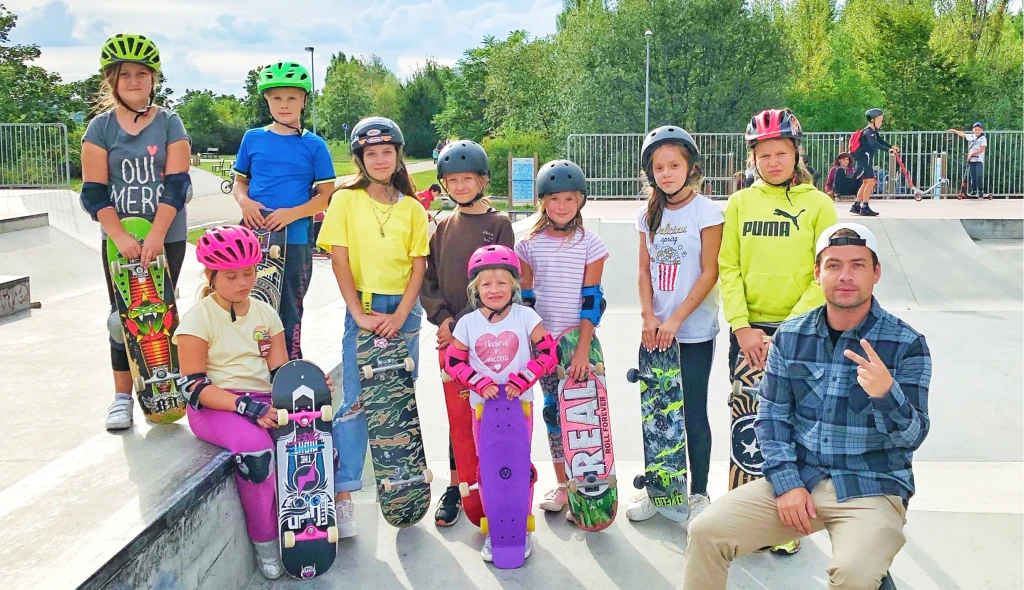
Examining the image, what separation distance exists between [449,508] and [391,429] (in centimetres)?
48

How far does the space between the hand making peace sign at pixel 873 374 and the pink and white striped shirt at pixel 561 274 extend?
1.51 m

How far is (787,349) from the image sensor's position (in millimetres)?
2615

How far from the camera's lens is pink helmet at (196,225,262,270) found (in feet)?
10.9

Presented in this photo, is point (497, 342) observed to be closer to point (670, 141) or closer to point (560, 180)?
point (560, 180)

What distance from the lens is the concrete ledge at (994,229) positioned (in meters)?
12.2

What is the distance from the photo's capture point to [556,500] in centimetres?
387

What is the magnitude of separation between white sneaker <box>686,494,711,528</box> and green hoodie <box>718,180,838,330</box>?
0.90m

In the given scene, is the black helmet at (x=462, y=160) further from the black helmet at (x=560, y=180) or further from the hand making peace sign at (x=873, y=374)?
the hand making peace sign at (x=873, y=374)

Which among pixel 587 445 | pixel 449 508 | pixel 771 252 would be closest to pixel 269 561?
pixel 449 508

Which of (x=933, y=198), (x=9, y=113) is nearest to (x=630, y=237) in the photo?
(x=933, y=198)

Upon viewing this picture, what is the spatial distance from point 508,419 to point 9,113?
28.4m

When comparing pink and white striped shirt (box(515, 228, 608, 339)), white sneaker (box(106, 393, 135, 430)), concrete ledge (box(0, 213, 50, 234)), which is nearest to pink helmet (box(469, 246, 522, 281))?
pink and white striped shirt (box(515, 228, 608, 339))

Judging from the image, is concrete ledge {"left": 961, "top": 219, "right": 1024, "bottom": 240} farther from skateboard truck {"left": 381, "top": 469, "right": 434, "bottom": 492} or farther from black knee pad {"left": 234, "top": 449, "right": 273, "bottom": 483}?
black knee pad {"left": 234, "top": 449, "right": 273, "bottom": 483}

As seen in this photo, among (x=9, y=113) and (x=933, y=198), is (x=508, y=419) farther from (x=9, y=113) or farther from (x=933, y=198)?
(x=9, y=113)
